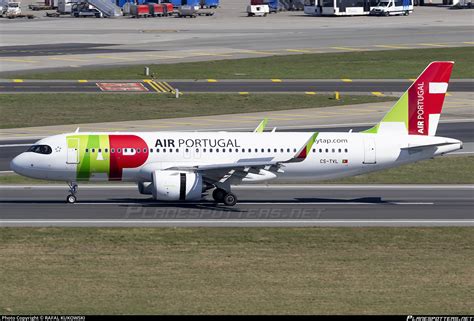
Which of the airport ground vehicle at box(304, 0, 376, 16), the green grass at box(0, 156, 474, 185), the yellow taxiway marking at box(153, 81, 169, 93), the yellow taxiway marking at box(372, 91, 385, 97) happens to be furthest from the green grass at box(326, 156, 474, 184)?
the airport ground vehicle at box(304, 0, 376, 16)

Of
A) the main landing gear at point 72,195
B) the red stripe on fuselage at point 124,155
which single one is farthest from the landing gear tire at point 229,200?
the main landing gear at point 72,195

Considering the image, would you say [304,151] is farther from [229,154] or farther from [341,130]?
[341,130]

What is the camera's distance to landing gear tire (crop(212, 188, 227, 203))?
56.6 meters

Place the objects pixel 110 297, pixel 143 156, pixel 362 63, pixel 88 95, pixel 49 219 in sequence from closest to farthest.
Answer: pixel 110 297 → pixel 49 219 → pixel 143 156 → pixel 88 95 → pixel 362 63

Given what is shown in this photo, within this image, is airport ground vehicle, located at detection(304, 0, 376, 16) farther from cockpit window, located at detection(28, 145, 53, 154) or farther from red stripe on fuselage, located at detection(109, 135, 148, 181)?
cockpit window, located at detection(28, 145, 53, 154)

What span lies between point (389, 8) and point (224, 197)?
146424mm

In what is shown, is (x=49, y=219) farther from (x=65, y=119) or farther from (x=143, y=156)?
(x=65, y=119)

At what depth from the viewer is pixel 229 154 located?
57.1 metres

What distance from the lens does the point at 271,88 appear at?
108 metres

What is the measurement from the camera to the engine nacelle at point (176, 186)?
5488cm

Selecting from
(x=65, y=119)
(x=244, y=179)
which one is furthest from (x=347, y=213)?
(x=65, y=119)

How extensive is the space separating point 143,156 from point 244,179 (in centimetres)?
555

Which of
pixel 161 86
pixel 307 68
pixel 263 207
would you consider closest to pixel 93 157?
pixel 263 207

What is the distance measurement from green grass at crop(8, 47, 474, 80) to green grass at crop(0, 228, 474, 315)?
223 ft
